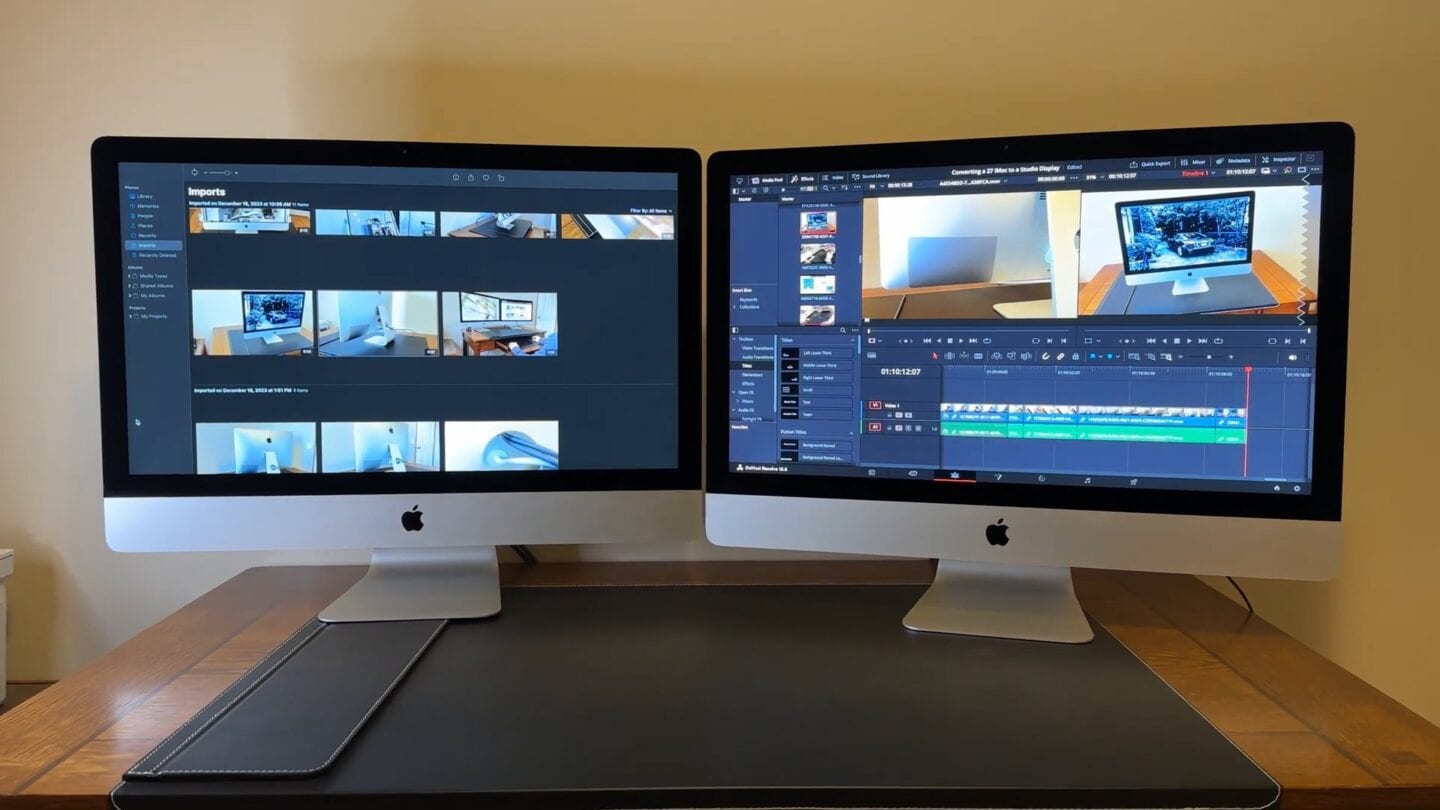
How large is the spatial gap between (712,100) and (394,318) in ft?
1.73

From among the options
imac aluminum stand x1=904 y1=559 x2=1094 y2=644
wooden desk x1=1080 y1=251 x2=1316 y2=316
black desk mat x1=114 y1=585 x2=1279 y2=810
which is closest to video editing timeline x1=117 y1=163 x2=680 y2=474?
black desk mat x1=114 y1=585 x2=1279 y2=810

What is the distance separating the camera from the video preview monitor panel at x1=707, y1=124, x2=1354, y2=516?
0.80 metres

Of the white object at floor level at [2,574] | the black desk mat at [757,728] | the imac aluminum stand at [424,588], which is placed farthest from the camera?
the white object at floor level at [2,574]

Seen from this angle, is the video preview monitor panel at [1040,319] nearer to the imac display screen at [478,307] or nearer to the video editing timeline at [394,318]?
the video editing timeline at [394,318]

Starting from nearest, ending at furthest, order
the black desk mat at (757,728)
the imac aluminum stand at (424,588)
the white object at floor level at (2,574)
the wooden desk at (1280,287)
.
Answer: the black desk mat at (757,728)
the wooden desk at (1280,287)
the imac aluminum stand at (424,588)
the white object at floor level at (2,574)

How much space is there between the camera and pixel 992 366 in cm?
87

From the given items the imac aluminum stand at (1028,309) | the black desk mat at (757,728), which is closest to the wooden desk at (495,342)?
the black desk mat at (757,728)

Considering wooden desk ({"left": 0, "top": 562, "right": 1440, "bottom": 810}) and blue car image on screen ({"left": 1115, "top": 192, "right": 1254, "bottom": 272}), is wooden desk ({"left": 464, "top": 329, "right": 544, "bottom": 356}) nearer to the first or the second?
wooden desk ({"left": 0, "top": 562, "right": 1440, "bottom": 810})

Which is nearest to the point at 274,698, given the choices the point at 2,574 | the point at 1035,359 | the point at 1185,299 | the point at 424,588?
the point at 424,588

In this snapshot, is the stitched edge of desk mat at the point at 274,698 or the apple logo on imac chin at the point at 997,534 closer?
the stitched edge of desk mat at the point at 274,698

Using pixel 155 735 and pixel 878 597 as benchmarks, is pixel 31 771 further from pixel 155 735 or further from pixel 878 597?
pixel 878 597

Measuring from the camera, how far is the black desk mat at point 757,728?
56 centimetres

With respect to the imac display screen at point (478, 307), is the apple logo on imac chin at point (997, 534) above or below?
below

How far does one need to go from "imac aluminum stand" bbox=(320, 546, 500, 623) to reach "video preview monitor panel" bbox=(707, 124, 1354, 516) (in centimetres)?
30
